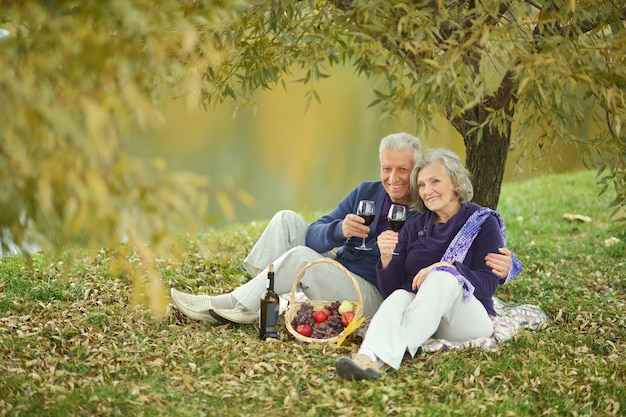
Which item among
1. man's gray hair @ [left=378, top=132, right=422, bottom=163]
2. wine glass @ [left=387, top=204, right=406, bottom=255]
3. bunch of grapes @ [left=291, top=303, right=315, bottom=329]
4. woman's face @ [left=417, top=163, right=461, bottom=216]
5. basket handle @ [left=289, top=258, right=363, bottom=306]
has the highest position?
man's gray hair @ [left=378, top=132, right=422, bottom=163]

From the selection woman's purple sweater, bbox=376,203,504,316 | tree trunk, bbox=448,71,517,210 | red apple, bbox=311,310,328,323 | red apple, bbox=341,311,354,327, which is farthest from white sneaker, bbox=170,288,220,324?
tree trunk, bbox=448,71,517,210

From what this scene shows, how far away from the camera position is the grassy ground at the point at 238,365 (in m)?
3.52

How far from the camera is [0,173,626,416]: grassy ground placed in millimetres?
3521

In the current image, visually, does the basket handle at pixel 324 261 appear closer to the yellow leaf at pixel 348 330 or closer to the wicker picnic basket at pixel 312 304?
the wicker picnic basket at pixel 312 304

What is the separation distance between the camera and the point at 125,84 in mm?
2416

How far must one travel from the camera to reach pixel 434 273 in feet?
13.3

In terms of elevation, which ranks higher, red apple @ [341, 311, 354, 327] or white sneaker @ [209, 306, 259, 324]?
red apple @ [341, 311, 354, 327]

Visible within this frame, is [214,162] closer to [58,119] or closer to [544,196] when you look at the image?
[544,196]

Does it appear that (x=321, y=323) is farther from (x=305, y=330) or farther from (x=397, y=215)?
(x=397, y=215)

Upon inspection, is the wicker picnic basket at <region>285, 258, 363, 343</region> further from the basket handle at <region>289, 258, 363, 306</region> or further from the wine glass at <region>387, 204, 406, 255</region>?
the wine glass at <region>387, 204, 406, 255</region>

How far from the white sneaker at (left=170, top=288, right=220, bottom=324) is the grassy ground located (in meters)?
0.06

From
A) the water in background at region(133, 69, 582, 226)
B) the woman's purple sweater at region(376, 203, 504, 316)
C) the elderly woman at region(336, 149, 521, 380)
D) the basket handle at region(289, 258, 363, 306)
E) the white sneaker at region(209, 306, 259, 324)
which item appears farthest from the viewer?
the water in background at region(133, 69, 582, 226)

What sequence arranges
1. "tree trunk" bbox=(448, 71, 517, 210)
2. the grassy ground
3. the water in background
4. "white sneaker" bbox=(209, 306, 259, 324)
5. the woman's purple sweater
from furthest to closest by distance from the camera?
the water in background → "tree trunk" bbox=(448, 71, 517, 210) → "white sneaker" bbox=(209, 306, 259, 324) → the woman's purple sweater → the grassy ground

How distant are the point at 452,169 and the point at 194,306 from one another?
67.5 inches
